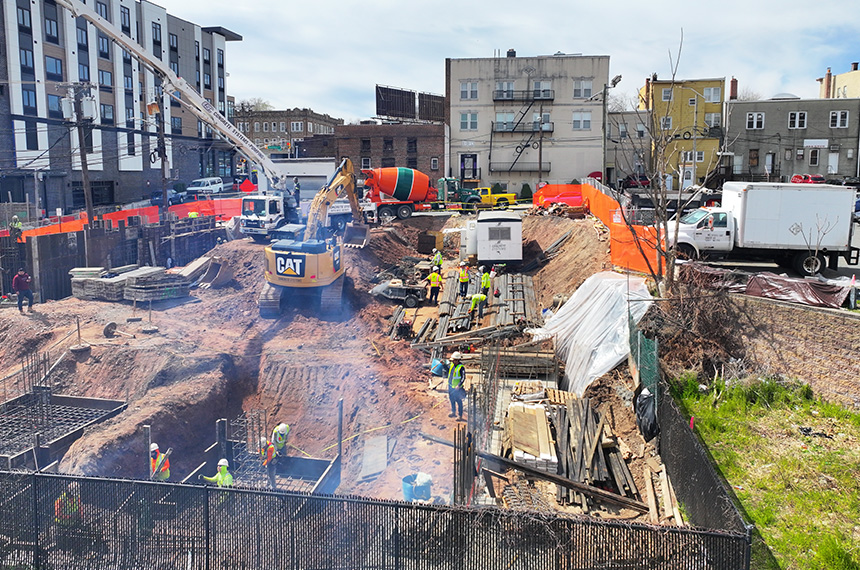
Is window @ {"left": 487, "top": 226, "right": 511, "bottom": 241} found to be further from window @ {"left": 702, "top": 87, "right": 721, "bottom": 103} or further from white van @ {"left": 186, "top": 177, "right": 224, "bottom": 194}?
white van @ {"left": 186, "top": 177, "right": 224, "bottom": 194}

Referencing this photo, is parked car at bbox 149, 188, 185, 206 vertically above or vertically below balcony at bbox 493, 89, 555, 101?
below

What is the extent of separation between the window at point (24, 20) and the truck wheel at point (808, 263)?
49077 millimetres

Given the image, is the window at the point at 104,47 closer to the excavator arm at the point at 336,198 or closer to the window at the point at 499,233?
the excavator arm at the point at 336,198

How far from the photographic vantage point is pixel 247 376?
771 inches

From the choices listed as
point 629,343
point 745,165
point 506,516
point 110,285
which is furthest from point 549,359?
point 745,165

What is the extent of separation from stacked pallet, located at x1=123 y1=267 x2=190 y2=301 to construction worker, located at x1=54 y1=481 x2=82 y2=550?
14951 mm

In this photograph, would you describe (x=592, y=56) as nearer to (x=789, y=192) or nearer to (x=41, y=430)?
(x=789, y=192)

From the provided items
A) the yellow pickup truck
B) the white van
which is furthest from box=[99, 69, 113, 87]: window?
the yellow pickup truck

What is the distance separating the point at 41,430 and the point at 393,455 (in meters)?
8.17

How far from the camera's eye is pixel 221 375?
60.7ft

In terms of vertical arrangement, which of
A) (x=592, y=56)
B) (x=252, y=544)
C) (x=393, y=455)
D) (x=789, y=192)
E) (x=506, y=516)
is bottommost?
(x=393, y=455)

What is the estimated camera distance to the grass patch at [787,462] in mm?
9438

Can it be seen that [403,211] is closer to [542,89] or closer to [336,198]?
[336,198]

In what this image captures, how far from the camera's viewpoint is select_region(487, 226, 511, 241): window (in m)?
29.1
